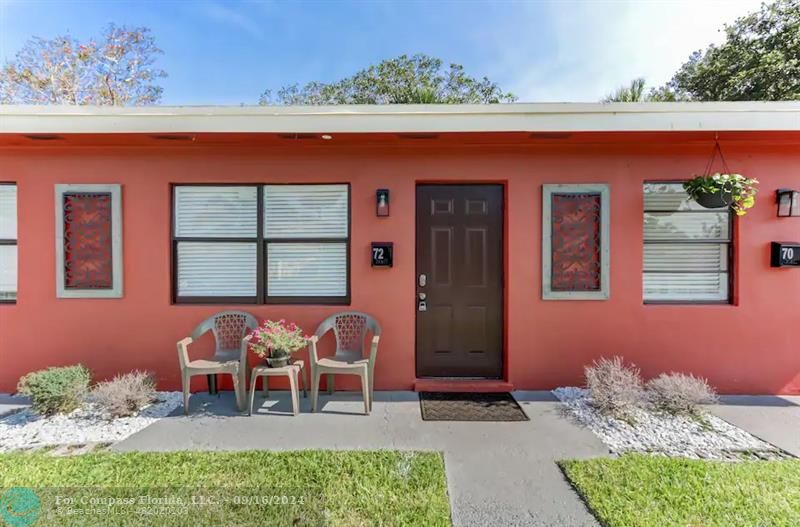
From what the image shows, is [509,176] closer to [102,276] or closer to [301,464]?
[301,464]

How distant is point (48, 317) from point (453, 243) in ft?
15.2

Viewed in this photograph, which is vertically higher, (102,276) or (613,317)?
(102,276)

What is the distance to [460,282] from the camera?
13.3ft

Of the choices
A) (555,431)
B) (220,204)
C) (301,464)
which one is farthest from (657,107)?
(220,204)

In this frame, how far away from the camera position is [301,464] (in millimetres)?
2518

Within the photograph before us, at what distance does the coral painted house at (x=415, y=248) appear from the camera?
3828 mm

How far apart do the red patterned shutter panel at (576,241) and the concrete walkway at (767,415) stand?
1.66m

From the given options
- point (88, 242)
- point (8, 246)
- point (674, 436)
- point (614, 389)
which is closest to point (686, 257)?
point (614, 389)

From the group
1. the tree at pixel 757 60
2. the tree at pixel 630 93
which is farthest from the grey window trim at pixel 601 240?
the tree at pixel 757 60

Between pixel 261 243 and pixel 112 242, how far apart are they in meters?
1.61

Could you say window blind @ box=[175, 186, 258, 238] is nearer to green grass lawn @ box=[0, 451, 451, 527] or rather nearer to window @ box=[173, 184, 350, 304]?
window @ box=[173, 184, 350, 304]

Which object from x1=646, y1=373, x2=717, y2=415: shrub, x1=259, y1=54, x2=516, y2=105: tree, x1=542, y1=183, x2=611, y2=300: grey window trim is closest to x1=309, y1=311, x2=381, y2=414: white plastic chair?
x1=542, y1=183, x2=611, y2=300: grey window trim

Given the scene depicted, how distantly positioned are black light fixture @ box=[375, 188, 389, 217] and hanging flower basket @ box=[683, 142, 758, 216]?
3160mm

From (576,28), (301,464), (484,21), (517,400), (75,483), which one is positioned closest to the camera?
(75,483)
